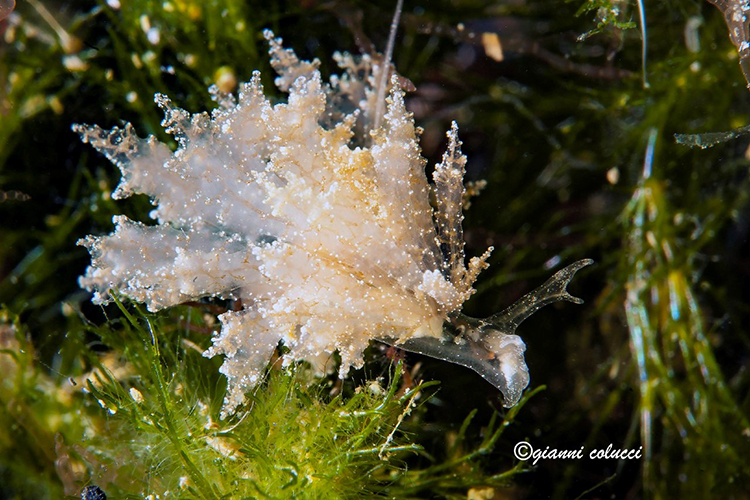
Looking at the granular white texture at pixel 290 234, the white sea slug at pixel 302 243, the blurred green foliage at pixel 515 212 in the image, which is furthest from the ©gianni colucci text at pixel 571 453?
the granular white texture at pixel 290 234

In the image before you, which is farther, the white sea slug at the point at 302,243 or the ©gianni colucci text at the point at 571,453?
the ©gianni colucci text at the point at 571,453

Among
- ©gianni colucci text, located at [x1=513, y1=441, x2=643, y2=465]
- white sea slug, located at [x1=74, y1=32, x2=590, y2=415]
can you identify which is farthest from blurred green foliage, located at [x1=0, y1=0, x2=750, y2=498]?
white sea slug, located at [x1=74, y1=32, x2=590, y2=415]

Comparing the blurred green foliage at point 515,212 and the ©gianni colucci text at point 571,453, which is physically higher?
the blurred green foliage at point 515,212

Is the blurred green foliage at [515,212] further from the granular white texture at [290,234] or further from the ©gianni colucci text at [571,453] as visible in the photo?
the granular white texture at [290,234]

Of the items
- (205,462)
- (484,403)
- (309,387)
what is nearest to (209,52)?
(309,387)

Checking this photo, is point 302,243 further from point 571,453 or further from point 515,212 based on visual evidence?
point 571,453

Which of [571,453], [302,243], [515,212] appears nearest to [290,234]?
[302,243]

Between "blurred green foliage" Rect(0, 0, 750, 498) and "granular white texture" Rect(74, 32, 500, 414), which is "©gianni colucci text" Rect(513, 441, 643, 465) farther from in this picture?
"granular white texture" Rect(74, 32, 500, 414)
